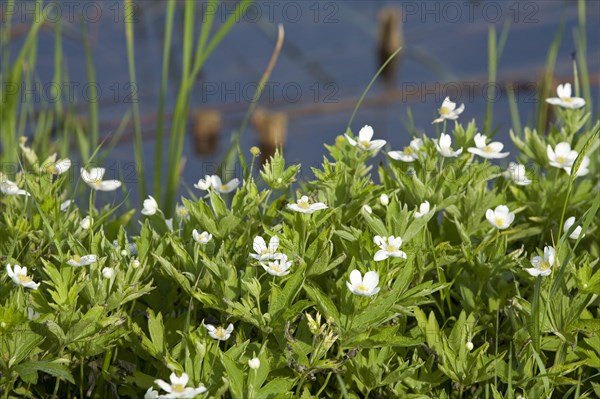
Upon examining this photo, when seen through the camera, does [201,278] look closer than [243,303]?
No

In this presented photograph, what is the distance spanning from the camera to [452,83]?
5562mm

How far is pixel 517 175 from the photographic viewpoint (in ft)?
7.55

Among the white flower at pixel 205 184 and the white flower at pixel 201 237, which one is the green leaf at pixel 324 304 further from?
the white flower at pixel 205 184

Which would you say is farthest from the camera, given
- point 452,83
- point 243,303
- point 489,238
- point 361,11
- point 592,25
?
point 361,11

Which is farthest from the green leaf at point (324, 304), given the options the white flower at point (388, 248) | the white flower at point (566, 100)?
the white flower at point (566, 100)

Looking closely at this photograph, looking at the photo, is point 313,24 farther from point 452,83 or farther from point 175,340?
point 175,340

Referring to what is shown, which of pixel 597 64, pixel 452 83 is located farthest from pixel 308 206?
pixel 597 64

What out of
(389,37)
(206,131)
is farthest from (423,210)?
(389,37)

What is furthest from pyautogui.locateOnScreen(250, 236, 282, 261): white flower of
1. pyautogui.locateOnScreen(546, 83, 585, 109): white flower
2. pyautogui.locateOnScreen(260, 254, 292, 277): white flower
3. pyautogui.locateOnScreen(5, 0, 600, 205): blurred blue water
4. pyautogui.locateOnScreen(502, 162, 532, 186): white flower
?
pyautogui.locateOnScreen(5, 0, 600, 205): blurred blue water

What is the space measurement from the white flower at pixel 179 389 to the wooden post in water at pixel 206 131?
4.00 metres

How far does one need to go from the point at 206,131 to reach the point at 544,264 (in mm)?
3970

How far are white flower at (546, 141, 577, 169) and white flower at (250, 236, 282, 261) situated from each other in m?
0.78

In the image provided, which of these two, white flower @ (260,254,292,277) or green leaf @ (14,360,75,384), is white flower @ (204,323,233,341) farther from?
green leaf @ (14,360,75,384)

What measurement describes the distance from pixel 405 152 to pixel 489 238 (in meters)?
0.32
